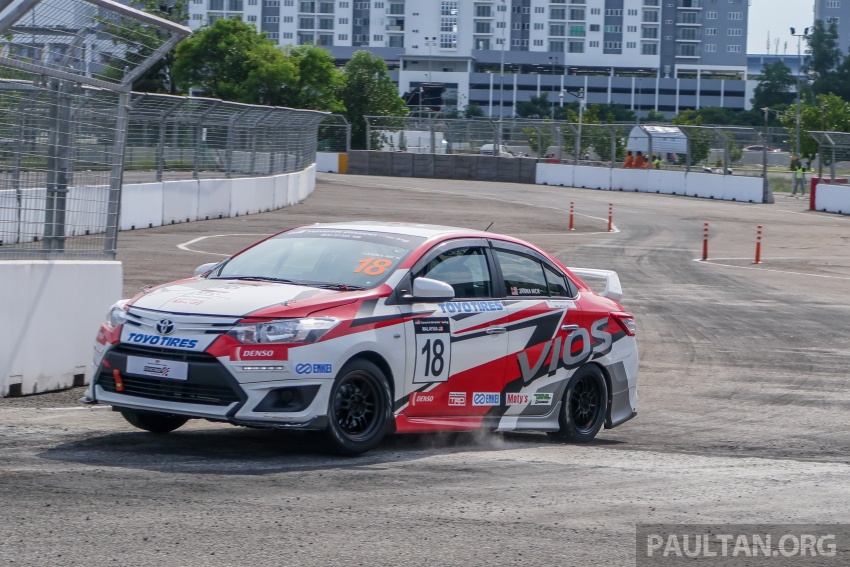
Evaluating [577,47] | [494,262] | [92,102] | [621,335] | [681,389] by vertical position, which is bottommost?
[681,389]

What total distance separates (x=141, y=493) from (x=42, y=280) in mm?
3907

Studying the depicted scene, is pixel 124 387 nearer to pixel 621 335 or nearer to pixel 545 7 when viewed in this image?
pixel 621 335

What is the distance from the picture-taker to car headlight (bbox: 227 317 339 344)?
22.8ft

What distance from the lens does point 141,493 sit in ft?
19.5

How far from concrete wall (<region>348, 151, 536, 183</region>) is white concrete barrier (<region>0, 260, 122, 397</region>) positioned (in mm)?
50659

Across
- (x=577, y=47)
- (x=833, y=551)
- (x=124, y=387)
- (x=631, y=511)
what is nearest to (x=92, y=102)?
(x=124, y=387)

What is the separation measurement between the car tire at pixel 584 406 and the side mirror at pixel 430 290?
1.79 metres

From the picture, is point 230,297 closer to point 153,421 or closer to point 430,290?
point 153,421

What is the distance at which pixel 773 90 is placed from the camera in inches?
5920

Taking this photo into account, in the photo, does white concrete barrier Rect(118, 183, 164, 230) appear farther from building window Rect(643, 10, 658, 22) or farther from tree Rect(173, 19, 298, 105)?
building window Rect(643, 10, 658, 22)

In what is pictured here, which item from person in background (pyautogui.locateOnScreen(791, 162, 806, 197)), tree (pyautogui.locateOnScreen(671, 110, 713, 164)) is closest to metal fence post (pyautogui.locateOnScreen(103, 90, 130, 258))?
tree (pyautogui.locateOnScreen(671, 110, 713, 164))

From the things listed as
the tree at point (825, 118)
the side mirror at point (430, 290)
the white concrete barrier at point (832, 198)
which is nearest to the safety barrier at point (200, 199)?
the side mirror at point (430, 290)

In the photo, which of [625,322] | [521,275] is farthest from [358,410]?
[625,322]

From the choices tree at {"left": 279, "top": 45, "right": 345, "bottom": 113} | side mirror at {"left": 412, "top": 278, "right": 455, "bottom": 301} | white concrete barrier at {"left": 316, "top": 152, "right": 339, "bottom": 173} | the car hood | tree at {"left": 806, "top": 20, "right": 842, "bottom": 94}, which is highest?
tree at {"left": 806, "top": 20, "right": 842, "bottom": 94}
